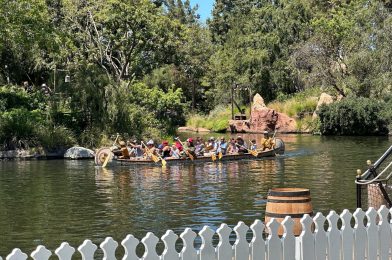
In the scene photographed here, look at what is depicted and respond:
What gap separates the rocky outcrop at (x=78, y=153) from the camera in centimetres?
3344

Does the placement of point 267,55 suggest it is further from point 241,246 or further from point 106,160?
point 241,246

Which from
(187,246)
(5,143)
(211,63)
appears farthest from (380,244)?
(211,63)

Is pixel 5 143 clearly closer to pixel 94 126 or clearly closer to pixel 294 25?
pixel 94 126

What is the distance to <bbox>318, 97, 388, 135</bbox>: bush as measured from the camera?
4909 cm

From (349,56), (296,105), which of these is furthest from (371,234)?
(296,105)

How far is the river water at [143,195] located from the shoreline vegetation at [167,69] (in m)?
6.43

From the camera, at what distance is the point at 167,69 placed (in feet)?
220

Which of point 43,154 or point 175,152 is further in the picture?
point 43,154

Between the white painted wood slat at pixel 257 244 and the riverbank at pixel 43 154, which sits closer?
the white painted wood slat at pixel 257 244

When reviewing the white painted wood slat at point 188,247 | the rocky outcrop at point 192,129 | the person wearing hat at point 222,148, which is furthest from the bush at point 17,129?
the rocky outcrop at point 192,129

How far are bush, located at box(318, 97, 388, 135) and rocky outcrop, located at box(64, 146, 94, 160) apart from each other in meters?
24.2

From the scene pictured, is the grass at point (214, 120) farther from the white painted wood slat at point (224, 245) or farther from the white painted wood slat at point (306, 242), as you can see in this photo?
the white painted wood slat at point (224, 245)

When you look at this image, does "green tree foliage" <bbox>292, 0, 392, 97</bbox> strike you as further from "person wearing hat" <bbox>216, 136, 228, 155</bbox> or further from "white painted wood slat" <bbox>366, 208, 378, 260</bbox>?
"white painted wood slat" <bbox>366, 208, 378, 260</bbox>

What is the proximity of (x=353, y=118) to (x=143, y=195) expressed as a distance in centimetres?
3393
